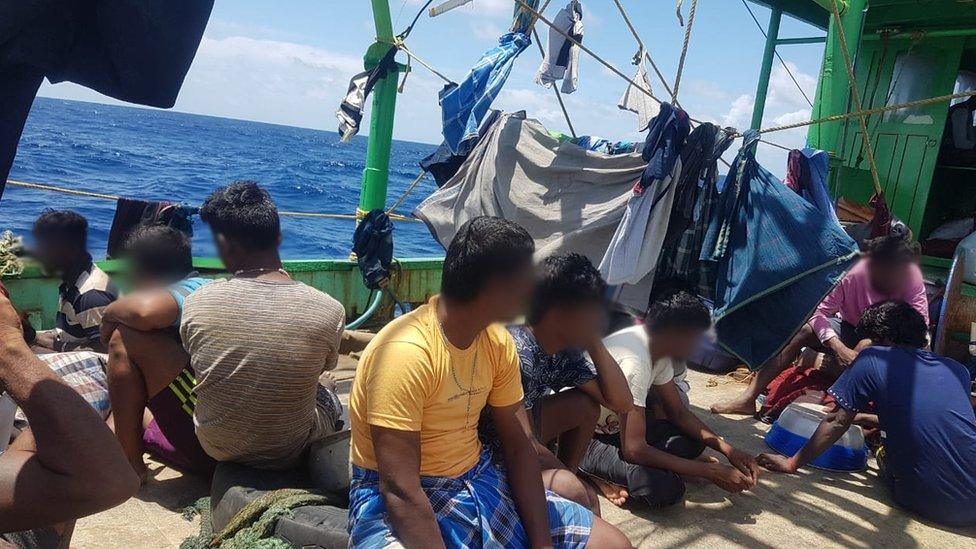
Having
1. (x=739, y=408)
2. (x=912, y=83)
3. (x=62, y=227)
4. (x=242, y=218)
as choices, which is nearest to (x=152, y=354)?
(x=242, y=218)

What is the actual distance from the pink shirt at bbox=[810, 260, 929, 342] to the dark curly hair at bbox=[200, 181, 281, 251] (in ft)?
11.2

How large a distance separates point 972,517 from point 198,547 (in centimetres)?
334

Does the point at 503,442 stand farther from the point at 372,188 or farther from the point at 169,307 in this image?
the point at 372,188

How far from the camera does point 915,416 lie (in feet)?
10.4

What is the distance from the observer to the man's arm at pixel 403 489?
5.79 ft

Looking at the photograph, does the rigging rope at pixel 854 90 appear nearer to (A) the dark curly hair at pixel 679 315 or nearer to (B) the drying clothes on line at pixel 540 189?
(B) the drying clothes on line at pixel 540 189

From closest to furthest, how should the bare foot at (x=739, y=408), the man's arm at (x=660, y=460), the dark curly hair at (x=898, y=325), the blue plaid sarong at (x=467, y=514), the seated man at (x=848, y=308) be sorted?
the blue plaid sarong at (x=467, y=514) < the man's arm at (x=660, y=460) < the dark curly hair at (x=898, y=325) < the seated man at (x=848, y=308) < the bare foot at (x=739, y=408)

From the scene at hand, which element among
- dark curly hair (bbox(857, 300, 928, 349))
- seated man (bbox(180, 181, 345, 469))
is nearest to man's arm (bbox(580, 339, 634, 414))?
seated man (bbox(180, 181, 345, 469))

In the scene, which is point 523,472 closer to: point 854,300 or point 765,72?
point 854,300

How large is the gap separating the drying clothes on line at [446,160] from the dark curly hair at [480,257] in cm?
268

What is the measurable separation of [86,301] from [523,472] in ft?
7.63

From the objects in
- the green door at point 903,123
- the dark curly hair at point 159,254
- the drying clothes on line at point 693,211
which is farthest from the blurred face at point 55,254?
the green door at point 903,123

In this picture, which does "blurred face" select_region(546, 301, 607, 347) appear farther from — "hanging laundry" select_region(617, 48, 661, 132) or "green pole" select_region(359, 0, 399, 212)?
"green pole" select_region(359, 0, 399, 212)

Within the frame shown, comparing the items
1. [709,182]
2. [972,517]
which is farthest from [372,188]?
[972,517]
